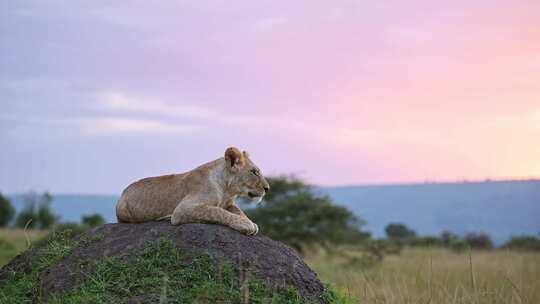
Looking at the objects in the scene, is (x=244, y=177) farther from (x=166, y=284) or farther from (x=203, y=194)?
(x=166, y=284)

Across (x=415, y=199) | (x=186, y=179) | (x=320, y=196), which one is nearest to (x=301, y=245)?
(x=320, y=196)

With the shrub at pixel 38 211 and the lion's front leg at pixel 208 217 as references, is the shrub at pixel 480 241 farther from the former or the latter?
the lion's front leg at pixel 208 217

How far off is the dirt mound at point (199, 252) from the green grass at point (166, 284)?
8 cm

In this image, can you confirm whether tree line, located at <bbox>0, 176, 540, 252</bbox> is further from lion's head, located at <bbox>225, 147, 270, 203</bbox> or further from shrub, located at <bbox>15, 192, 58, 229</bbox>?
lion's head, located at <bbox>225, 147, 270, 203</bbox>

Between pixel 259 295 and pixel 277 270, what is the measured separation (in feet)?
1.69

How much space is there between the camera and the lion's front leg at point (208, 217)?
7.41 meters

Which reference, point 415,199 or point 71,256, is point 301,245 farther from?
point 415,199

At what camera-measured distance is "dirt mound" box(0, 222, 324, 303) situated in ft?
22.3

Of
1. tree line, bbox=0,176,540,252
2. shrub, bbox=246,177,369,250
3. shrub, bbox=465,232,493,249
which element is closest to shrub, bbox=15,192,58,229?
tree line, bbox=0,176,540,252

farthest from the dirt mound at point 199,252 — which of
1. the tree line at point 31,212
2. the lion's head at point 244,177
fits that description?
the tree line at point 31,212

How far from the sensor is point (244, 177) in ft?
25.5

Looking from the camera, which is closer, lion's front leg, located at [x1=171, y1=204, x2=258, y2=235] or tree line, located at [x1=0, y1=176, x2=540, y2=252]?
lion's front leg, located at [x1=171, y1=204, x2=258, y2=235]

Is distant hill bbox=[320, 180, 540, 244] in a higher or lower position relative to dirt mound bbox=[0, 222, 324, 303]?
lower

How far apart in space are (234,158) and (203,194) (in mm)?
525
